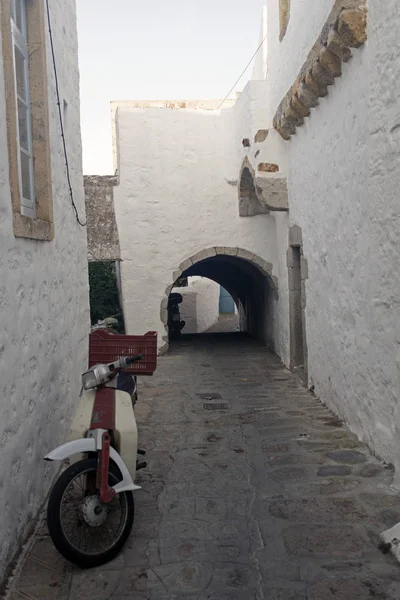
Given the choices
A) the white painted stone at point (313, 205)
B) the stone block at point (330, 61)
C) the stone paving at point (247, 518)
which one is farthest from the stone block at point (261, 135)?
the stone paving at point (247, 518)

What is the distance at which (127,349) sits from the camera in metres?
4.34

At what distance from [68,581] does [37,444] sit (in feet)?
3.24

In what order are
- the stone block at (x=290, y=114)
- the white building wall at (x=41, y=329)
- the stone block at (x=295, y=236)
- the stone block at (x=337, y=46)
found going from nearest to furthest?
the white building wall at (x=41, y=329)
the stone block at (x=337, y=46)
the stone block at (x=290, y=114)
the stone block at (x=295, y=236)

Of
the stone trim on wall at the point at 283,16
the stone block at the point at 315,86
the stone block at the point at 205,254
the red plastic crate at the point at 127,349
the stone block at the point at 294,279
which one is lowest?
the red plastic crate at the point at 127,349

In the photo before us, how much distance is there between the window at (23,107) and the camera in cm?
413

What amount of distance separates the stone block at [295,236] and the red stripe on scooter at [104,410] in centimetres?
472

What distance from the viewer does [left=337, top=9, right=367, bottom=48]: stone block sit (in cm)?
464

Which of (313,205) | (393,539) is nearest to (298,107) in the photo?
(313,205)

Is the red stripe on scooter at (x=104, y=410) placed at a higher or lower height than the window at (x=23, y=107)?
lower

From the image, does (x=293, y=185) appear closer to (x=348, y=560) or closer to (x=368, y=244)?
(x=368, y=244)

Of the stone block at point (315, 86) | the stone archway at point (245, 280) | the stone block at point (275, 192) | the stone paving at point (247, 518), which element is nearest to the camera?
the stone paving at point (247, 518)

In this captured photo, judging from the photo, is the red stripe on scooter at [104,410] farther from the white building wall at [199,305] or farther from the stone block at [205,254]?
the white building wall at [199,305]

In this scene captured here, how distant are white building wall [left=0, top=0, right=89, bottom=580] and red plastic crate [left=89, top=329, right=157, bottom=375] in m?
0.32

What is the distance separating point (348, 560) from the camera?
315 cm
